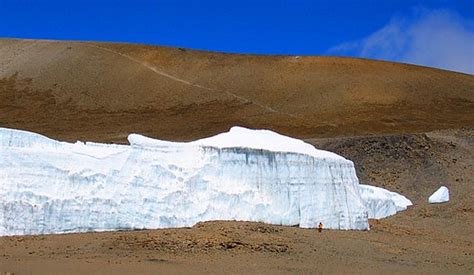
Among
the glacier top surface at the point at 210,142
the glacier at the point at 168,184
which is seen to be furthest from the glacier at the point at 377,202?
the glacier top surface at the point at 210,142

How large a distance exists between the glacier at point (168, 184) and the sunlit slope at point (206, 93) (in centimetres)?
2509

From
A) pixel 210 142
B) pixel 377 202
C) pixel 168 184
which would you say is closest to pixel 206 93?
pixel 377 202

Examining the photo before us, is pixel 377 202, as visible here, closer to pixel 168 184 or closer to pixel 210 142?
pixel 210 142

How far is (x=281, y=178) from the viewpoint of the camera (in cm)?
1922

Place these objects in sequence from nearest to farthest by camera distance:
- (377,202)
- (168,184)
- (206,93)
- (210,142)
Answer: (168,184), (210,142), (377,202), (206,93)

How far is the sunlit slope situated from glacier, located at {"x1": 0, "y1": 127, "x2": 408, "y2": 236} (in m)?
25.1

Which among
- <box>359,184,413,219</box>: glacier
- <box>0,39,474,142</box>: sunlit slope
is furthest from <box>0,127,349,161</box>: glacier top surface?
<box>0,39,474,142</box>: sunlit slope

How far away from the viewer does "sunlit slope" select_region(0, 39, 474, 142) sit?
50.5 m

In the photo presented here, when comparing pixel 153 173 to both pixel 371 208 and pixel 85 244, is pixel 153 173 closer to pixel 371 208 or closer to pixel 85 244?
pixel 85 244

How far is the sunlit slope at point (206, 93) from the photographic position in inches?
1989

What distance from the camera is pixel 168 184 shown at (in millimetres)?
17422

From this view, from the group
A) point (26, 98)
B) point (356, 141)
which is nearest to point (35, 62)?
point (26, 98)

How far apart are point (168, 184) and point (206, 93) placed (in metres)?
40.7

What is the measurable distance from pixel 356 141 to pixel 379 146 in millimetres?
1374
